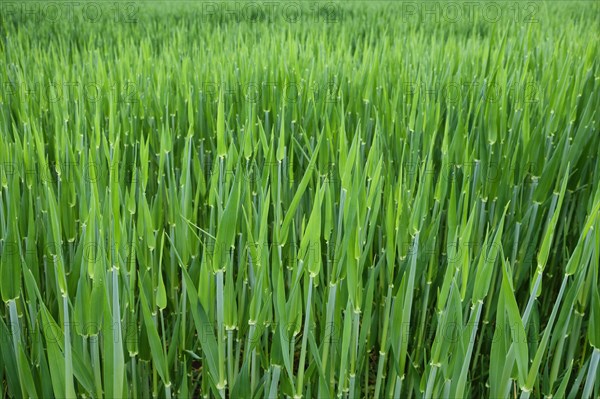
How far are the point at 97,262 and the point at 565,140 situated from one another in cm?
102

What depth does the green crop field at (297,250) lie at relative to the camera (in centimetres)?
73

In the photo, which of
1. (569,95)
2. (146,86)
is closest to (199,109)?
(146,86)

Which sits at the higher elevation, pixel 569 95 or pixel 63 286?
pixel 569 95

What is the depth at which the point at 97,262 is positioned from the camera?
2.27 ft

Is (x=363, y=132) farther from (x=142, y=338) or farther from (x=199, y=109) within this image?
(x=142, y=338)

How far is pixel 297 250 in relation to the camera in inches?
39.4

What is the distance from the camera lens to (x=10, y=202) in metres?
0.84

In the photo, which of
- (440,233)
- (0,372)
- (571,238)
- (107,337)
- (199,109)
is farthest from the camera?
(199,109)

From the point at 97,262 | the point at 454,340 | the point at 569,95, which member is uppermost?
the point at 569,95

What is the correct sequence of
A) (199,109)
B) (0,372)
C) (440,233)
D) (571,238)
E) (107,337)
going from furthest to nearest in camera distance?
(199,109), (571,238), (440,233), (0,372), (107,337)

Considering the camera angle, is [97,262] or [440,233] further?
[440,233]

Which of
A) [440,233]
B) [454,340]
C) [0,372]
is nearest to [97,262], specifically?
[0,372]

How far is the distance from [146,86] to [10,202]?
85 cm

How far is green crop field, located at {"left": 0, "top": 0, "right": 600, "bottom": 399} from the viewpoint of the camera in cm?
73
